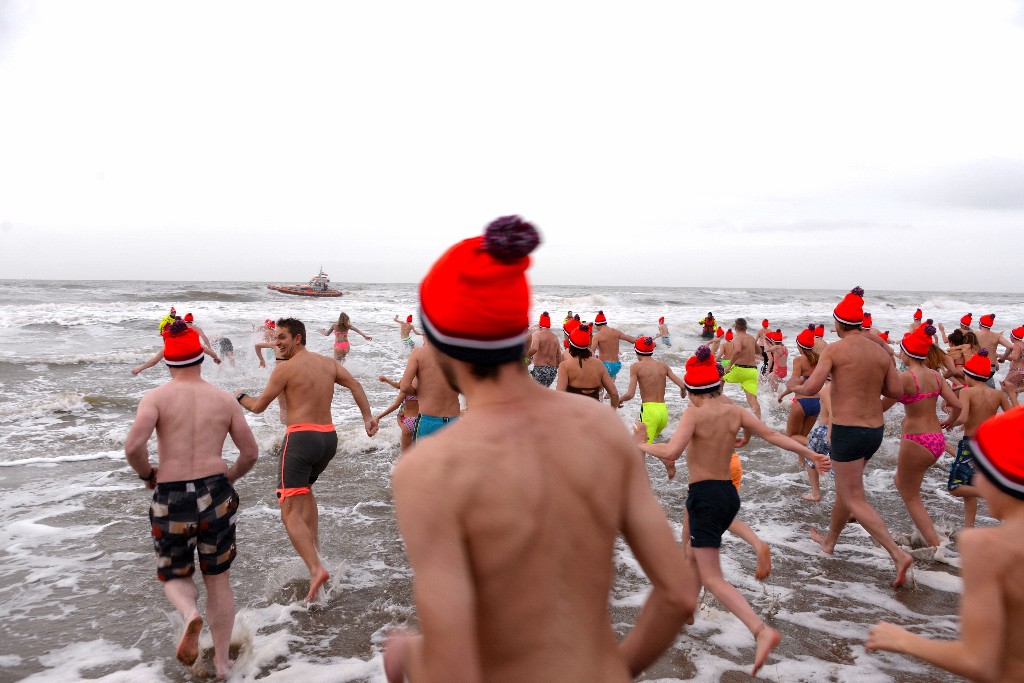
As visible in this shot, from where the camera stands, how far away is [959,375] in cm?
872

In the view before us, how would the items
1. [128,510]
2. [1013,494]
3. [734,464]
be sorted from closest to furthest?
1. [1013,494]
2. [734,464]
3. [128,510]

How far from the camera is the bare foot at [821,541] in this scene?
19.6ft

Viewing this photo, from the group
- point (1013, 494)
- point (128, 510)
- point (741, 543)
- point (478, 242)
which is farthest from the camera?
point (128, 510)

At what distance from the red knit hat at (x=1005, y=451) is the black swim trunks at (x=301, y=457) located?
14.4ft

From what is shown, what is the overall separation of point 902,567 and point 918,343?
2.11 metres

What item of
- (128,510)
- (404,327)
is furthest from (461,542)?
(404,327)

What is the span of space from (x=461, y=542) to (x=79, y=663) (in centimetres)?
430

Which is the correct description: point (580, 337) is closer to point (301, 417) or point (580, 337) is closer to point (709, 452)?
Result: point (709, 452)

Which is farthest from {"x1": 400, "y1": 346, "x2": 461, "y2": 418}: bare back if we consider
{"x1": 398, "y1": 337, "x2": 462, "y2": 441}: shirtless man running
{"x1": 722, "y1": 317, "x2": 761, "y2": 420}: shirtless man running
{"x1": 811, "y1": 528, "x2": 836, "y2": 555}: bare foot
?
{"x1": 722, "y1": 317, "x2": 761, "y2": 420}: shirtless man running

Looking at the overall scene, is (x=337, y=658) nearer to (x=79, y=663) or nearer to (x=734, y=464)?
(x=79, y=663)

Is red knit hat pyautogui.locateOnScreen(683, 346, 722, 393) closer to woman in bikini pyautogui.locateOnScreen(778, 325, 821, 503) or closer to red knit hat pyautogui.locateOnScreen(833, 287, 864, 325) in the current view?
red knit hat pyautogui.locateOnScreen(833, 287, 864, 325)

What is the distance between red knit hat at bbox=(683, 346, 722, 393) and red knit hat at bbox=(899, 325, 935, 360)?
2596 mm

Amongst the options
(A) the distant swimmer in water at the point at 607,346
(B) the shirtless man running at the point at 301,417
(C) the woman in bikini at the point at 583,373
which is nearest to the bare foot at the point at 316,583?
(B) the shirtless man running at the point at 301,417

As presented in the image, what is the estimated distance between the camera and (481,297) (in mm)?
1385
